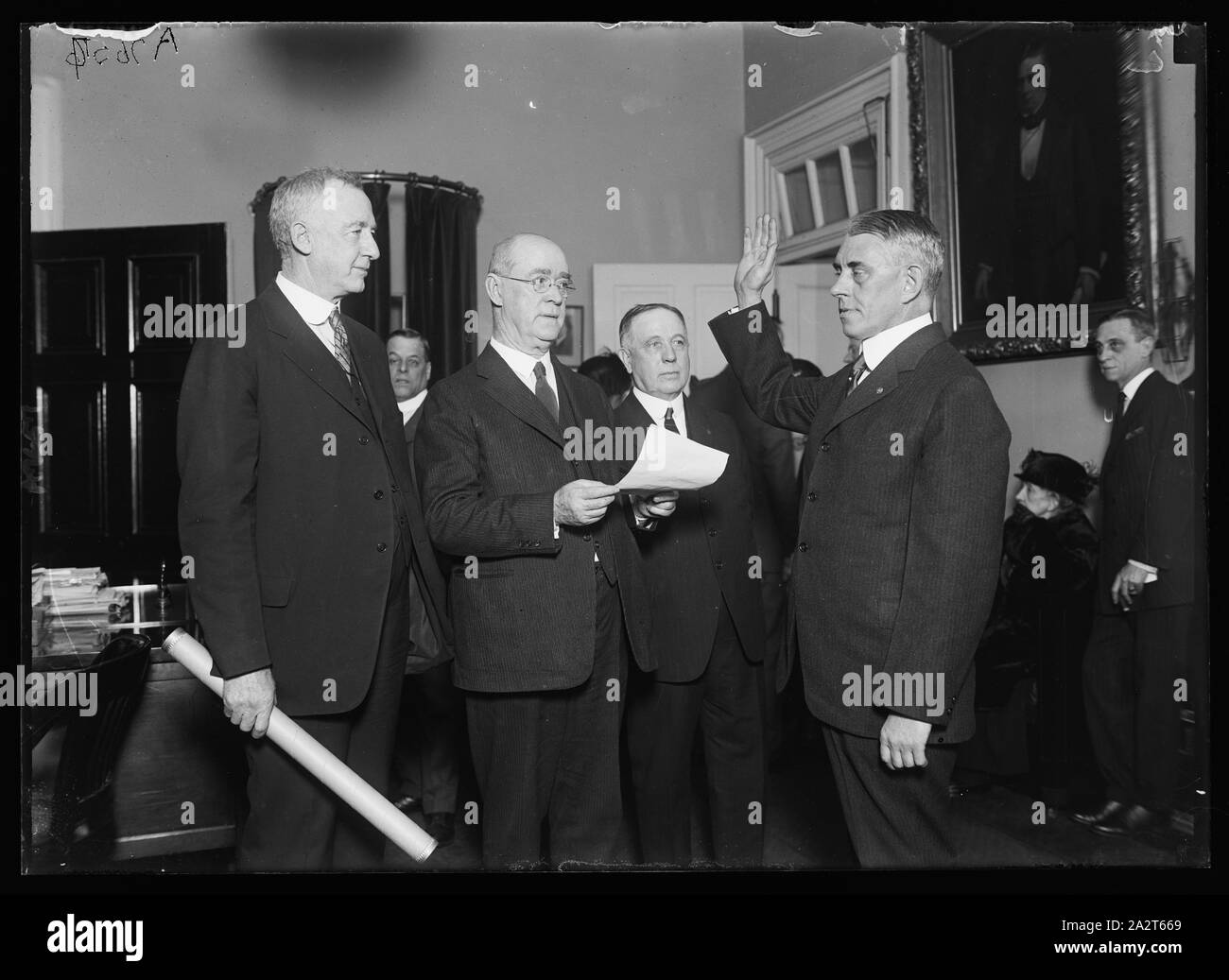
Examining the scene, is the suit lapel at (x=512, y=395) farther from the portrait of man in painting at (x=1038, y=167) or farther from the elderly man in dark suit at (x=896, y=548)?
the portrait of man in painting at (x=1038, y=167)

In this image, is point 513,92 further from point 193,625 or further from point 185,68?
point 193,625

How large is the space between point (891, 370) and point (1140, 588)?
5.86 ft

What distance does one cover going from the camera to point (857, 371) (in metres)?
2.62

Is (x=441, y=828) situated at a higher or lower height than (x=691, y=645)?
lower

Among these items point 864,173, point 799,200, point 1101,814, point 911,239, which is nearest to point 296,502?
point 911,239

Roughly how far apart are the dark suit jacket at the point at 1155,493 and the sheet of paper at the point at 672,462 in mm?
1832

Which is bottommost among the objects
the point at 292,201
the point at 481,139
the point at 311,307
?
the point at 311,307

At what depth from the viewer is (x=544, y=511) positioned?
2.59m

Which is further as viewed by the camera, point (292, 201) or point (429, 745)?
point (429, 745)

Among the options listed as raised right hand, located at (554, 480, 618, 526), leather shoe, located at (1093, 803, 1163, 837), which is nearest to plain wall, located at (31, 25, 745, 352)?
raised right hand, located at (554, 480, 618, 526)

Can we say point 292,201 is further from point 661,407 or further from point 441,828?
point 441,828

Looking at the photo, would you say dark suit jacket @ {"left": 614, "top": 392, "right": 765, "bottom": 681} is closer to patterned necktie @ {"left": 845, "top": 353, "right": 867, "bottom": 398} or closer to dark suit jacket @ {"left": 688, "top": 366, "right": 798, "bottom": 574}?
dark suit jacket @ {"left": 688, "top": 366, "right": 798, "bottom": 574}

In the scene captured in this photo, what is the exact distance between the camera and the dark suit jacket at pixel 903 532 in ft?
7.47

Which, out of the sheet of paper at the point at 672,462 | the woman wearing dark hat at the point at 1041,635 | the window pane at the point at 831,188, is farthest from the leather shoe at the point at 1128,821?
the window pane at the point at 831,188
